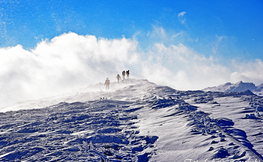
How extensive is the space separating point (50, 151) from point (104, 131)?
153 inches

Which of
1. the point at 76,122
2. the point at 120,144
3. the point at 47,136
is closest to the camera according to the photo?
the point at 120,144

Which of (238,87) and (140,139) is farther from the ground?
(238,87)

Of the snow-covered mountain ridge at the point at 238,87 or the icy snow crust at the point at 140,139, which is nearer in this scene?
the icy snow crust at the point at 140,139

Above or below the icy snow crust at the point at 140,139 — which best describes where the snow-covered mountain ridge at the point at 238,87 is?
above

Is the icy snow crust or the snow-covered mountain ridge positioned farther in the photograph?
the snow-covered mountain ridge

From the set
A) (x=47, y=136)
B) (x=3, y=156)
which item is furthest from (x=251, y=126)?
(x=3, y=156)

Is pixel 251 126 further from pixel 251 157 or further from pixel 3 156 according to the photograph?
pixel 3 156

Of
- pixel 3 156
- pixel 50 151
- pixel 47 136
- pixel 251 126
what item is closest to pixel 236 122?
pixel 251 126

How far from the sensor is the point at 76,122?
15.8 meters

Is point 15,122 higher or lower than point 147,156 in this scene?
higher

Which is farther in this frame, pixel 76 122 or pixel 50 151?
pixel 76 122

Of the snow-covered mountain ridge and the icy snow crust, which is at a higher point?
the snow-covered mountain ridge

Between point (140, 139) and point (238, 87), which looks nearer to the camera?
point (140, 139)

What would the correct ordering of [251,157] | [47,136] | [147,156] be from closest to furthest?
[251,157], [147,156], [47,136]
